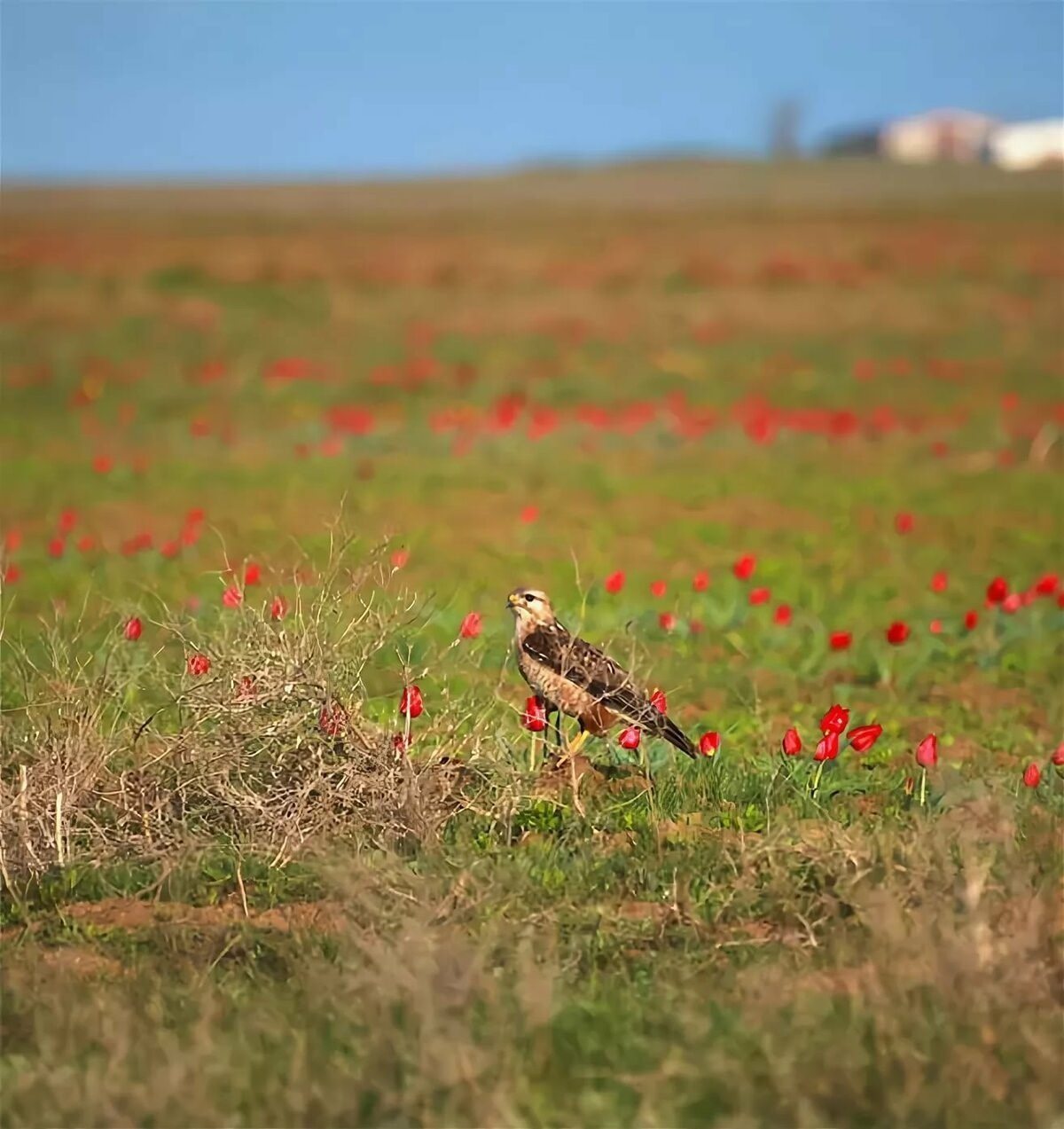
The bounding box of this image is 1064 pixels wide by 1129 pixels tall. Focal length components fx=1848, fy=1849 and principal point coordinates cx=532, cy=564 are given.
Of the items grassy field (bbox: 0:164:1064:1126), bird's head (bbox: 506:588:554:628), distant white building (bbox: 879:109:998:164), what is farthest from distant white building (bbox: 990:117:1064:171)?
bird's head (bbox: 506:588:554:628)

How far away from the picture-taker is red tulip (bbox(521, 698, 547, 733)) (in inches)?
235

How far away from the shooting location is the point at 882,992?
4.46m

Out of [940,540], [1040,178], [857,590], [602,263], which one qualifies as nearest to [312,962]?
[857,590]

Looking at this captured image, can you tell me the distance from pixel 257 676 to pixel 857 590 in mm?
6090

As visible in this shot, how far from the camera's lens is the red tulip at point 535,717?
598 cm

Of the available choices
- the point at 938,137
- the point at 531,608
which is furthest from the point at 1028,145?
the point at 531,608

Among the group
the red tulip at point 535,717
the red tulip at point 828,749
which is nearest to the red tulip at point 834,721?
the red tulip at point 828,749

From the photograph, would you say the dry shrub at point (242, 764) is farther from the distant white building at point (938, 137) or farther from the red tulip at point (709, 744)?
the distant white building at point (938, 137)

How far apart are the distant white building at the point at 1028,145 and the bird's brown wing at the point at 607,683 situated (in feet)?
150

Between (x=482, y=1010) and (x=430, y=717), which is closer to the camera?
(x=482, y=1010)

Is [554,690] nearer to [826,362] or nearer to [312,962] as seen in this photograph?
[312,962]

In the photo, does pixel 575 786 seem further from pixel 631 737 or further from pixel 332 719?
pixel 332 719

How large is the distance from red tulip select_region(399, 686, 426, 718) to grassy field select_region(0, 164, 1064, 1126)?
9cm

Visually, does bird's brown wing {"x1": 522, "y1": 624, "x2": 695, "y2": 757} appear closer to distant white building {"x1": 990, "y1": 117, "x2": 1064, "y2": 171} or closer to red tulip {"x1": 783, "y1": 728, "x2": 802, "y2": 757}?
red tulip {"x1": 783, "y1": 728, "x2": 802, "y2": 757}
